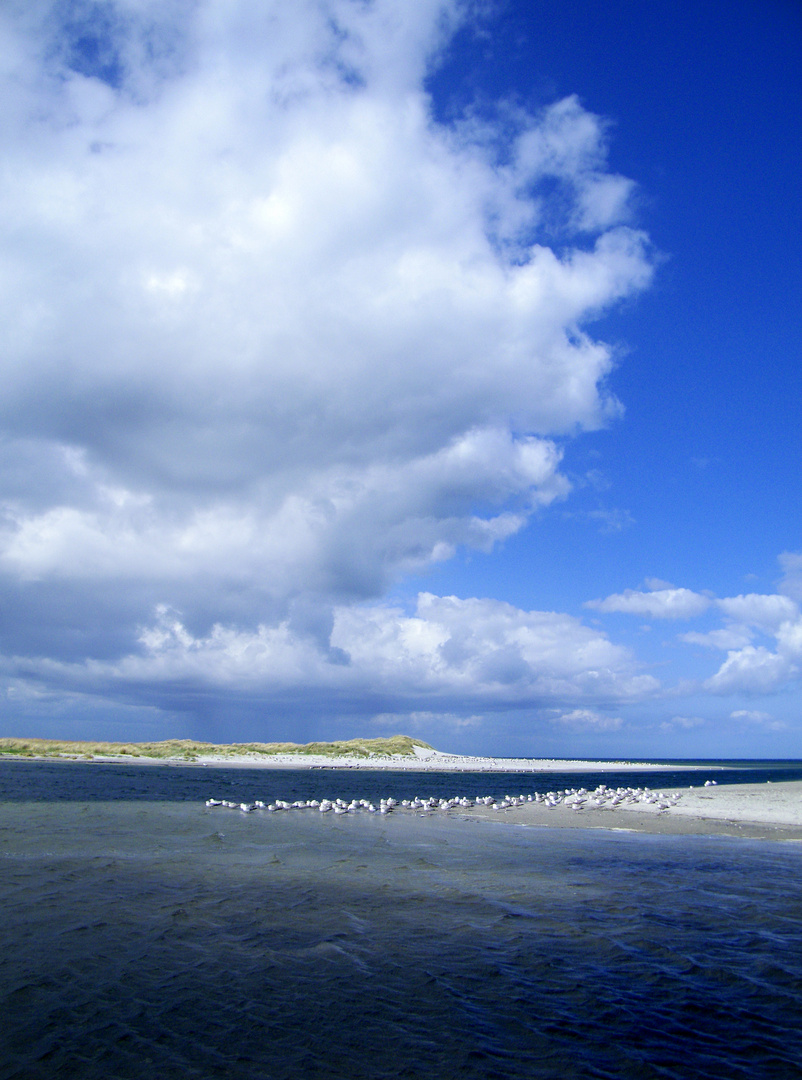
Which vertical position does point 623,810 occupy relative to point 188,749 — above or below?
above

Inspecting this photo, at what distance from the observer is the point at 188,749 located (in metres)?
120

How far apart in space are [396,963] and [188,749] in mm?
119120

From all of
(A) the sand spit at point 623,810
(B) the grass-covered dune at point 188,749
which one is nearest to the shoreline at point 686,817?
(A) the sand spit at point 623,810

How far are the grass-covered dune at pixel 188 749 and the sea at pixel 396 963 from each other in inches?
3813

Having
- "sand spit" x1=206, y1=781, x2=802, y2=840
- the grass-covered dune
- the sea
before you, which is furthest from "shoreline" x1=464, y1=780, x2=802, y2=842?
the grass-covered dune

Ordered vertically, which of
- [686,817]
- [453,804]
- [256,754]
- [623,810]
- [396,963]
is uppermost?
[396,963]

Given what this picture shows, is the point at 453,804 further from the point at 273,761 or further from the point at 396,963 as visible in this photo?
the point at 273,761

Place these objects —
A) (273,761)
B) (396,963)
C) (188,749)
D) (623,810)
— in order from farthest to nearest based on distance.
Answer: (188,749) → (273,761) → (623,810) → (396,963)

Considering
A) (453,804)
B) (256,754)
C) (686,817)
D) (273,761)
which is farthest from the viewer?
(256,754)

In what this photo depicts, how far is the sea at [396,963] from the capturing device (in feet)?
27.7

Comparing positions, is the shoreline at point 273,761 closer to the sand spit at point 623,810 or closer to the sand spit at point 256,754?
the sand spit at point 256,754

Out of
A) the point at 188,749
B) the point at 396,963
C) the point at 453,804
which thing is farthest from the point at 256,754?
the point at 396,963

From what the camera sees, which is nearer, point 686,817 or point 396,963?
point 396,963

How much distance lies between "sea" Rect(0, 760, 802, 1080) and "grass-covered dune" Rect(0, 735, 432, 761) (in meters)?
96.9
